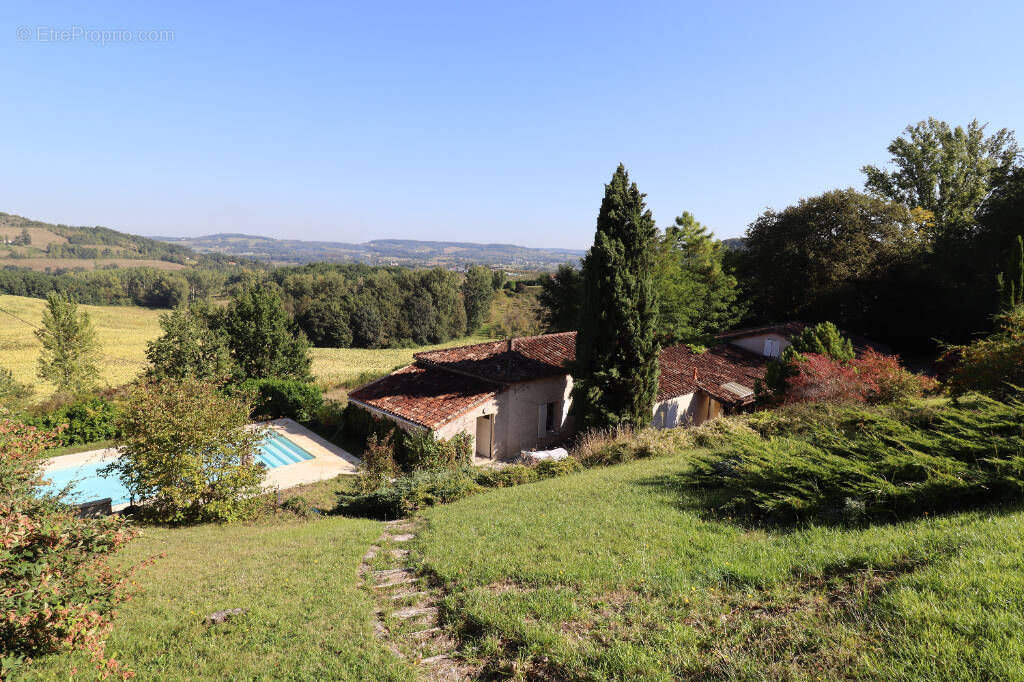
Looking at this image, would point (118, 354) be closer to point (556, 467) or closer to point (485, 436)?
point (485, 436)

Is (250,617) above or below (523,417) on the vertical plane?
above

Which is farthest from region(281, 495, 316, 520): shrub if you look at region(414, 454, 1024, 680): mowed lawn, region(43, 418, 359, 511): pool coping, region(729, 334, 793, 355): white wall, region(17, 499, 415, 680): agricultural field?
region(729, 334, 793, 355): white wall

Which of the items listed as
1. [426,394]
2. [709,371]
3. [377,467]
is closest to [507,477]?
[377,467]

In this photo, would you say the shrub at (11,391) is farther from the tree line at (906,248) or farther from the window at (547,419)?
the tree line at (906,248)

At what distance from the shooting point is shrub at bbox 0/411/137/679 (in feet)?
15.1

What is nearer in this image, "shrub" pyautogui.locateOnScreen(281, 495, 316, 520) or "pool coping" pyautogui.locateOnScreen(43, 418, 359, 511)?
"shrub" pyautogui.locateOnScreen(281, 495, 316, 520)

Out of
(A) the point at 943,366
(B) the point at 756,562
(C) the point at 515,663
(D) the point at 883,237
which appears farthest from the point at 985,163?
(C) the point at 515,663

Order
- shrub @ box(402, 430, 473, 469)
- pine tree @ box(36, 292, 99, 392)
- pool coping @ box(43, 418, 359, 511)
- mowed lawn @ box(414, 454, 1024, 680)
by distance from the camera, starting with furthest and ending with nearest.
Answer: pine tree @ box(36, 292, 99, 392) < pool coping @ box(43, 418, 359, 511) < shrub @ box(402, 430, 473, 469) < mowed lawn @ box(414, 454, 1024, 680)

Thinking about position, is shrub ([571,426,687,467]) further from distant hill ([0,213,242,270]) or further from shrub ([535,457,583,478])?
distant hill ([0,213,242,270])

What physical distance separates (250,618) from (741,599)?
19.4 feet

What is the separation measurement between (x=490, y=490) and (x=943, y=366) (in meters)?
23.0

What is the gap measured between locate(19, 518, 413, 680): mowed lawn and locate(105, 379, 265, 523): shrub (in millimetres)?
2365

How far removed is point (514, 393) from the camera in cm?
2050

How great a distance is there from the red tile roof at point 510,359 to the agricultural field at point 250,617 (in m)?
11.5
